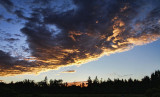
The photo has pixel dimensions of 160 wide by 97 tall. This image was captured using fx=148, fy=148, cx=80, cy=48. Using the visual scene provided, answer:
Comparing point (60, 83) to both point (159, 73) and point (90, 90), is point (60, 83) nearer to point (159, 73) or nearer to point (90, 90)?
point (90, 90)

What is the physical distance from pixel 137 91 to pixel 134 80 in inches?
1206

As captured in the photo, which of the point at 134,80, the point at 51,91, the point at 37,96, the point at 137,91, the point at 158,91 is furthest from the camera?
the point at 134,80

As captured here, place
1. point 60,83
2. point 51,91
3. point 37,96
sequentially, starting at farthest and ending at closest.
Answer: point 60,83
point 51,91
point 37,96

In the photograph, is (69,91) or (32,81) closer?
(69,91)

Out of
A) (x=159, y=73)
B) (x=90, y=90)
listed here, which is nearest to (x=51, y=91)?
(x=90, y=90)

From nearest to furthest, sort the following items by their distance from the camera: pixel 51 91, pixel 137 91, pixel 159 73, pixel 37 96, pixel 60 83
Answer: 1. pixel 37 96
2. pixel 137 91
3. pixel 51 91
4. pixel 159 73
5. pixel 60 83

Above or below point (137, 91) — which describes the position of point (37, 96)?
above

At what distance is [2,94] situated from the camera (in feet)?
58.6

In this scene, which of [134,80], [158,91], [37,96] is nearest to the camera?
[37,96]

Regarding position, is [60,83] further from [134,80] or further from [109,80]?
[134,80]

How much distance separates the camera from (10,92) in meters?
18.4

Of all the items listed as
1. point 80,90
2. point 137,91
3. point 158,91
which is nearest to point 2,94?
point 158,91

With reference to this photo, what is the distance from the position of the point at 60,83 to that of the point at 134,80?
2677 inches

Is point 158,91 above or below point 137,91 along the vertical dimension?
above
